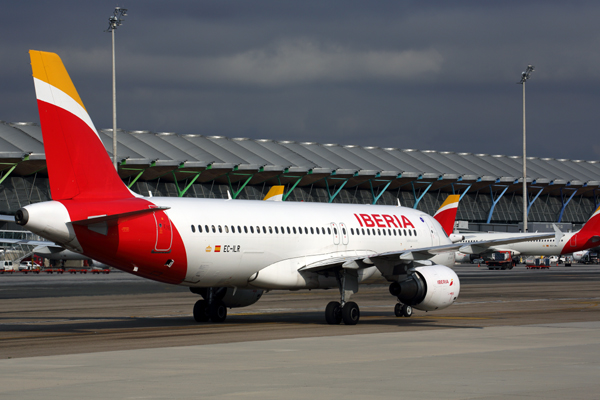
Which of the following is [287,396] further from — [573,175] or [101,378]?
[573,175]

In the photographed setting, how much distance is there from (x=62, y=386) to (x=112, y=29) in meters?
46.5

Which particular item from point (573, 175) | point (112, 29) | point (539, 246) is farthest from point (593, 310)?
point (573, 175)

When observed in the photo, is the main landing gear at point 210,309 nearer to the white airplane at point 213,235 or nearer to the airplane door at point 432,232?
the white airplane at point 213,235

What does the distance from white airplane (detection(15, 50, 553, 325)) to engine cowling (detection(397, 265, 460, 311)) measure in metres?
0.03

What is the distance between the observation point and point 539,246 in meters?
92.1

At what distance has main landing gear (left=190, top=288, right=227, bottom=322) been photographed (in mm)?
24812

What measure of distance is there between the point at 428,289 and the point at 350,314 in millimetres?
2437

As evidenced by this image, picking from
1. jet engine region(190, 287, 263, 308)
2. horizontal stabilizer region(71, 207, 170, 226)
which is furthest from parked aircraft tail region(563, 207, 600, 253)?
horizontal stabilizer region(71, 207, 170, 226)

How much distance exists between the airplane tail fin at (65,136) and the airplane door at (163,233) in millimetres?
1357

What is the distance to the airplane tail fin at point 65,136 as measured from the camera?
19.7m

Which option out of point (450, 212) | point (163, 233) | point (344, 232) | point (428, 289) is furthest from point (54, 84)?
point (450, 212)

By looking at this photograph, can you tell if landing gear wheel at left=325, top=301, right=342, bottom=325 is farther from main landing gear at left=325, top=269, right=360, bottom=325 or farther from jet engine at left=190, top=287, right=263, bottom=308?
jet engine at left=190, top=287, right=263, bottom=308

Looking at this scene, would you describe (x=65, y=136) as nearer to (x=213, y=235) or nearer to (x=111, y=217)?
(x=111, y=217)

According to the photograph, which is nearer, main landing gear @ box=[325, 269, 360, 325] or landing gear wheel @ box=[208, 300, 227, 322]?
main landing gear @ box=[325, 269, 360, 325]
